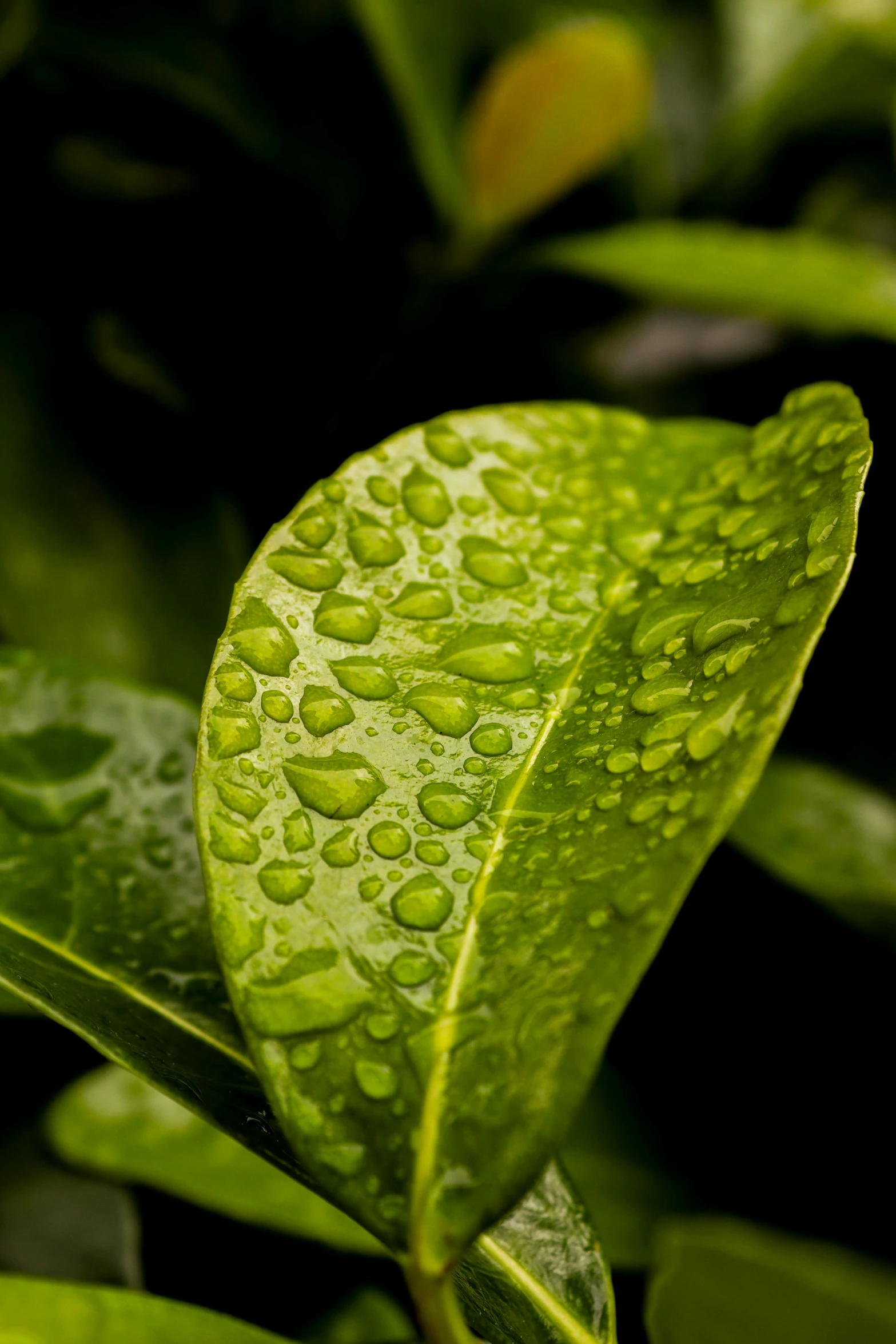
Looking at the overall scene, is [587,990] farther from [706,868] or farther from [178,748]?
[706,868]

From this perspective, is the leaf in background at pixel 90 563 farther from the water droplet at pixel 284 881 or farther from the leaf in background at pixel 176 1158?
the water droplet at pixel 284 881

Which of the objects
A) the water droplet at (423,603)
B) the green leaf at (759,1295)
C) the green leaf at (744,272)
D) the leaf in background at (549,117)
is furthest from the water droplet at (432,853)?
the leaf in background at (549,117)

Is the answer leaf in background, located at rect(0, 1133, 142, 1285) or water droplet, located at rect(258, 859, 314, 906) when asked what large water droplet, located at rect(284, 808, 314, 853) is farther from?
leaf in background, located at rect(0, 1133, 142, 1285)

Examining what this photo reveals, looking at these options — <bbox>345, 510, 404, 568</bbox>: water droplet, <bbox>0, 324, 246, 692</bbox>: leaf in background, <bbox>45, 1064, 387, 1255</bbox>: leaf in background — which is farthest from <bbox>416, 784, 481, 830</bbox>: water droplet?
<bbox>0, 324, 246, 692</bbox>: leaf in background

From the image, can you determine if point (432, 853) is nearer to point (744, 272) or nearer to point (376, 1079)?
point (376, 1079)

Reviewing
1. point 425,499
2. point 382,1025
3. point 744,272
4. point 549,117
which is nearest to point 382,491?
point 425,499
